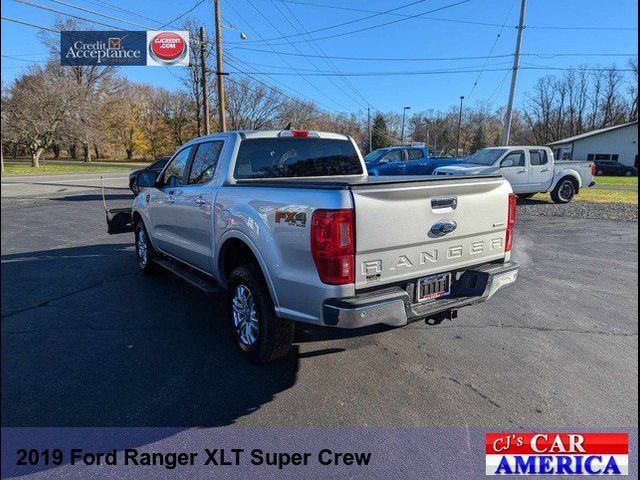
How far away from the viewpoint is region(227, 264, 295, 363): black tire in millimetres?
3170

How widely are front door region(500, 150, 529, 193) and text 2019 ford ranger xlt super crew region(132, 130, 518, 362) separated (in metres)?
11.5

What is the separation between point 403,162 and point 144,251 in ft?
46.0

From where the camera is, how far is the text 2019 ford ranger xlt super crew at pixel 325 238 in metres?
2.61

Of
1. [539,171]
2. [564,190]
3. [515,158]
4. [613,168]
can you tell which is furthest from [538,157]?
[613,168]

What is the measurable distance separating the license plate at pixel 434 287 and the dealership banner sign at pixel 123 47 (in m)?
18.4

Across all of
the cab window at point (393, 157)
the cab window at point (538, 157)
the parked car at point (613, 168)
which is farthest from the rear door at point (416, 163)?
the parked car at point (613, 168)

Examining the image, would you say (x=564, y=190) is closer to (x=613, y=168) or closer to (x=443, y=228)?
(x=443, y=228)

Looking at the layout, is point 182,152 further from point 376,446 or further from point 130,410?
point 376,446

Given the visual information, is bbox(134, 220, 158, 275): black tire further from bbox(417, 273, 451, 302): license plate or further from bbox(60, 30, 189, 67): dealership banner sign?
bbox(60, 30, 189, 67): dealership banner sign

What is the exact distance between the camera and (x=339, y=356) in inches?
143

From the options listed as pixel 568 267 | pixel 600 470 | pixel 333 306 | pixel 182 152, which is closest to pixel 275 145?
pixel 182 152

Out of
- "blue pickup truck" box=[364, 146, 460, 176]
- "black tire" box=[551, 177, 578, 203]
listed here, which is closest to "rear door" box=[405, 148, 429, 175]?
"blue pickup truck" box=[364, 146, 460, 176]

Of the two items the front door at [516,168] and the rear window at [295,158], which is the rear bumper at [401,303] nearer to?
the rear window at [295,158]

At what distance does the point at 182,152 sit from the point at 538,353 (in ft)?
15.1
